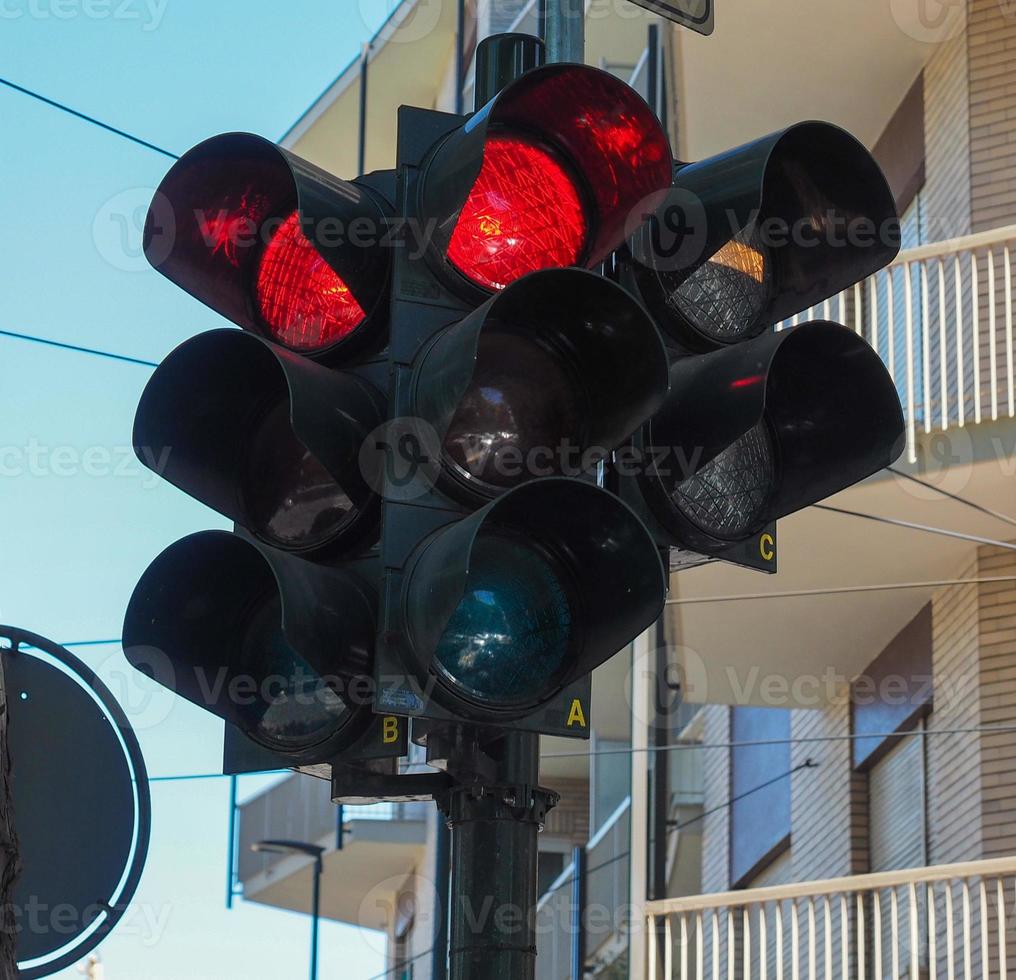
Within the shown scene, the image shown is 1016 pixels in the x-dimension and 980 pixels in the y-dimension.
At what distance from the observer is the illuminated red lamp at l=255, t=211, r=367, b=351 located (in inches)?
129

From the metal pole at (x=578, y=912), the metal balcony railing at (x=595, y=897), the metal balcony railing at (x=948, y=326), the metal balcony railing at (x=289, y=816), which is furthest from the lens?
the metal balcony railing at (x=289, y=816)

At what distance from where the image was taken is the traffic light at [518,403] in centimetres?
288

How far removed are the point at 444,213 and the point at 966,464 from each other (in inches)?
407

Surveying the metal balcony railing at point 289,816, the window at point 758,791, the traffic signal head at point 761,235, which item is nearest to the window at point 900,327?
the window at point 758,791

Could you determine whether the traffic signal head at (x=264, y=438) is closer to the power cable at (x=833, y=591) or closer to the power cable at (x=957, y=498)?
the power cable at (x=957, y=498)

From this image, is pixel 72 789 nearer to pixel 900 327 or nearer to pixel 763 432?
pixel 763 432

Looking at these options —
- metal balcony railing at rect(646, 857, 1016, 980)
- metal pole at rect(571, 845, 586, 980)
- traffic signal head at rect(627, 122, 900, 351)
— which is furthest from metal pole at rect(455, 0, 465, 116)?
traffic signal head at rect(627, 122, 900, 351)

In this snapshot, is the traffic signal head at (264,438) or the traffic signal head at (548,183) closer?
the traffic signal head at (264,438)

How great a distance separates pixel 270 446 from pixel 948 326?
37.5ft

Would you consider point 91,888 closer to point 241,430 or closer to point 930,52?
point 241,430

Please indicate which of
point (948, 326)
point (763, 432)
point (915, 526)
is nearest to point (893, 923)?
point (915, 526)

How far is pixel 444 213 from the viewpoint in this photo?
10.2ft

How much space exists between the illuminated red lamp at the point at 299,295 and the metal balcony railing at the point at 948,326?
981 centimetres

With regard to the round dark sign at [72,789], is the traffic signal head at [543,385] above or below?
above
